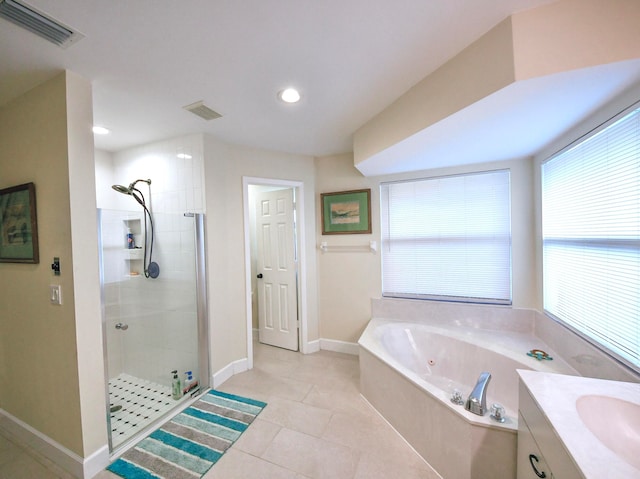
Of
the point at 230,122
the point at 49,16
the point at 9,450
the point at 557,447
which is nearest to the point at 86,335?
the point at 9,450

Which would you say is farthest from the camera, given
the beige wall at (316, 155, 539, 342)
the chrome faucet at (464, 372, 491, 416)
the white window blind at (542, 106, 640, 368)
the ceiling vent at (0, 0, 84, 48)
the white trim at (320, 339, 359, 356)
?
the white trim at (320, 339, 359, 356)

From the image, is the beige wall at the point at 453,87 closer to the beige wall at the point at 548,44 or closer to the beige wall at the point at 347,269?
the beige wall at the point at 548,44

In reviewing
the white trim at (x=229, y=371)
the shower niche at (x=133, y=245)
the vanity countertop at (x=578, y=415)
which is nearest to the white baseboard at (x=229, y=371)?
the white trim at (x=229, y=371)

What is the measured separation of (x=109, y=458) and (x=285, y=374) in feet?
4.64

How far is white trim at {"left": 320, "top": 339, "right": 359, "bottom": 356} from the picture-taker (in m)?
2.98

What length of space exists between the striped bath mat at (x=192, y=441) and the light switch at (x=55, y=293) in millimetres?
1101

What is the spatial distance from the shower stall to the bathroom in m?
0.14

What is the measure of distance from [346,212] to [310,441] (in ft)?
7.19

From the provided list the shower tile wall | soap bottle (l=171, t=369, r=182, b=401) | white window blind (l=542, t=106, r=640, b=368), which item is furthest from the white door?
white window blind (l=542, t=106, r=640, b=368)

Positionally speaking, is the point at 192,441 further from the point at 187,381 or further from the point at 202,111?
the point at 202,111

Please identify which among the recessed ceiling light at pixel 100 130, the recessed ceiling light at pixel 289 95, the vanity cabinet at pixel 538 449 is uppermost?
the recessed ceiling light at pixel 289 95

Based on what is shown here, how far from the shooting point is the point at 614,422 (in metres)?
0.94

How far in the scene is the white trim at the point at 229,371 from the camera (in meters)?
2.37

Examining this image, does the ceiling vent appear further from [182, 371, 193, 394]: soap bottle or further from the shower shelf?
[182, 371, 193, 394]: soap bottle
